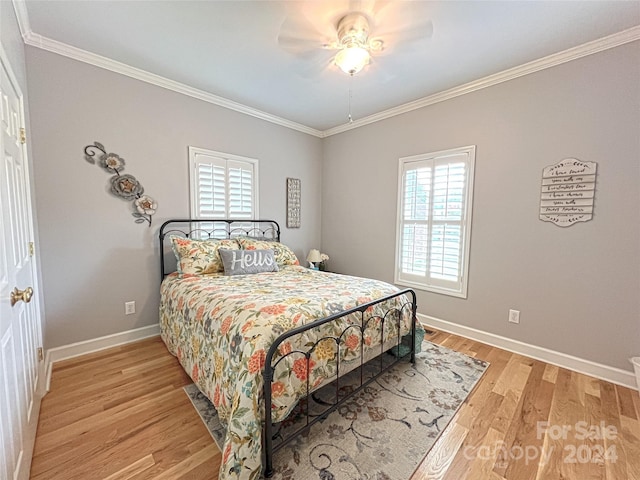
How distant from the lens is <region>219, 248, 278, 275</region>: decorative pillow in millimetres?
2686

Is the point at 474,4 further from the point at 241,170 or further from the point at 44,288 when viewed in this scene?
the point at 44,288

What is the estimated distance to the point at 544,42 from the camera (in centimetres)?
214

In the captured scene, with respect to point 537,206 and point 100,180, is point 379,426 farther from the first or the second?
point 100,180

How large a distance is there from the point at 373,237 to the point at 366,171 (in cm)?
93

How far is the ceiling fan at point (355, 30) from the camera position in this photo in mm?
1805

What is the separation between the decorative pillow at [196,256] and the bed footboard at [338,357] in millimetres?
1515

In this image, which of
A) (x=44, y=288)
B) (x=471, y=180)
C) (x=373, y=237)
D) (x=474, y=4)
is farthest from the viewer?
(x=373, y=237)

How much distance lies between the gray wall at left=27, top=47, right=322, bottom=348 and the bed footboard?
212 centimetres

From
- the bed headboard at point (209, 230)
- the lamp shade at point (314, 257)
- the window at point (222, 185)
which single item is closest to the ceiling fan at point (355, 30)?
the window at point (222, 185)

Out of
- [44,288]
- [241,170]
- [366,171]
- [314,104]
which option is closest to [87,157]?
[44,288]

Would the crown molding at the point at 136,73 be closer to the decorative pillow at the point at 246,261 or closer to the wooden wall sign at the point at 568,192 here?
the decorative pillow at the point at 246,261

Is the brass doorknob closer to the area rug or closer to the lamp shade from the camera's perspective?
the area rug

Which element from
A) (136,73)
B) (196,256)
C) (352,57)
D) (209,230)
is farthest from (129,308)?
(352,57)

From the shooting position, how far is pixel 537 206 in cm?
247
